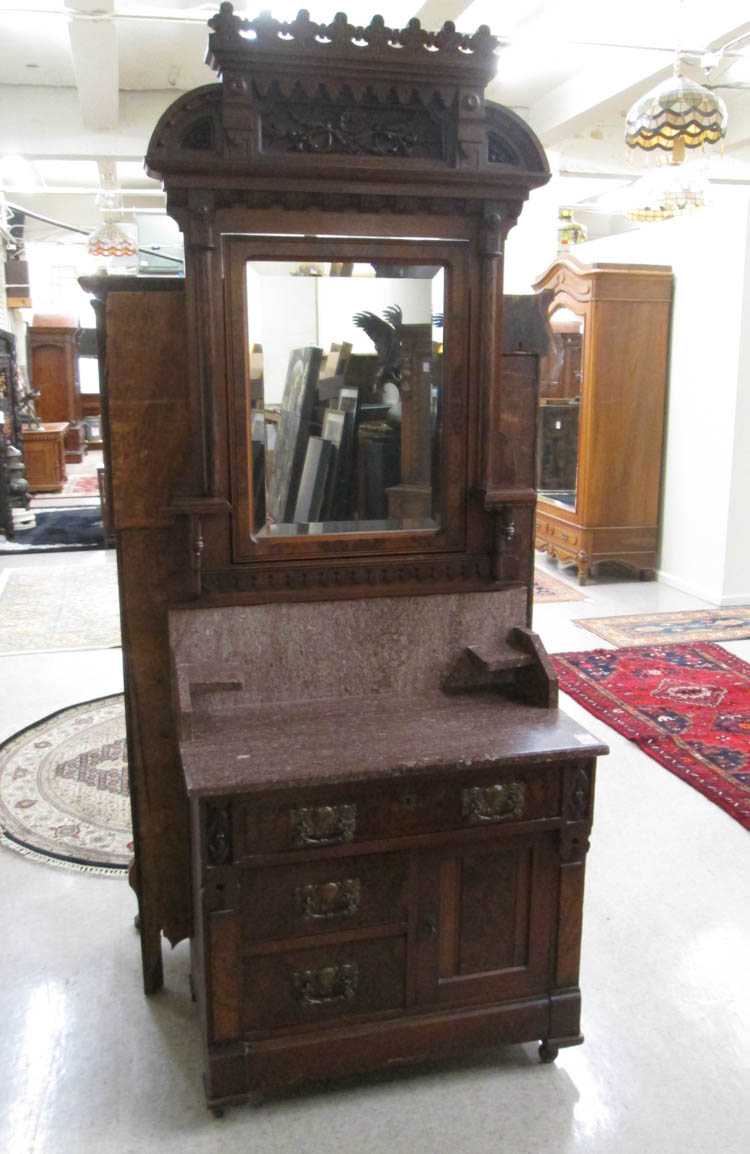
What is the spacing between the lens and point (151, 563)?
218 cm

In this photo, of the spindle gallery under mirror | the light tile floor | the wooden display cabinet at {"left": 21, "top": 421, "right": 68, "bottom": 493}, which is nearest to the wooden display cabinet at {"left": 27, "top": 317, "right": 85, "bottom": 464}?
the wooden display cabinet at {"left": 21, "top": 421, "right": 68, "bottom": 493}

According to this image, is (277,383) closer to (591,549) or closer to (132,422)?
(132,422)

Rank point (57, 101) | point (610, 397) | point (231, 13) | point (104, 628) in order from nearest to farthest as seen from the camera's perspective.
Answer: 1. point (231, 13)
2. point (104, 628)
3. point (610, 397)
4. point (57, 101)

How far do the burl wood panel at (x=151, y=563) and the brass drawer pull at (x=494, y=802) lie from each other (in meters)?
0.72

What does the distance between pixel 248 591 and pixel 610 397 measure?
15.4 ft

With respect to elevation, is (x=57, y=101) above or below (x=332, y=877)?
above

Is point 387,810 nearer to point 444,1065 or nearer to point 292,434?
point 444,1065

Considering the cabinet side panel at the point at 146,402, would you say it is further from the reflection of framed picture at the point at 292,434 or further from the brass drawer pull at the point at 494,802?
the brass drawer pull at the point at 494,802

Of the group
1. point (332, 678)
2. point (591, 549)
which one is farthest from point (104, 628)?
point (332, 678)

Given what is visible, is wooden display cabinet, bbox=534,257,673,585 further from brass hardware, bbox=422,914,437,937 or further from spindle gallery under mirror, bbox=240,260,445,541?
brass hardware, bbox=422,914,437,937

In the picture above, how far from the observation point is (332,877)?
194cm

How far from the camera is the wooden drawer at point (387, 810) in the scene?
73.5 inches

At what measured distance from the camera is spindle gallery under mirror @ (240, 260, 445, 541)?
210 centimetres

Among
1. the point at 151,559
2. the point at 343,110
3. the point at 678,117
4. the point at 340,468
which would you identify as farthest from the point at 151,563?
the point at 678,117
